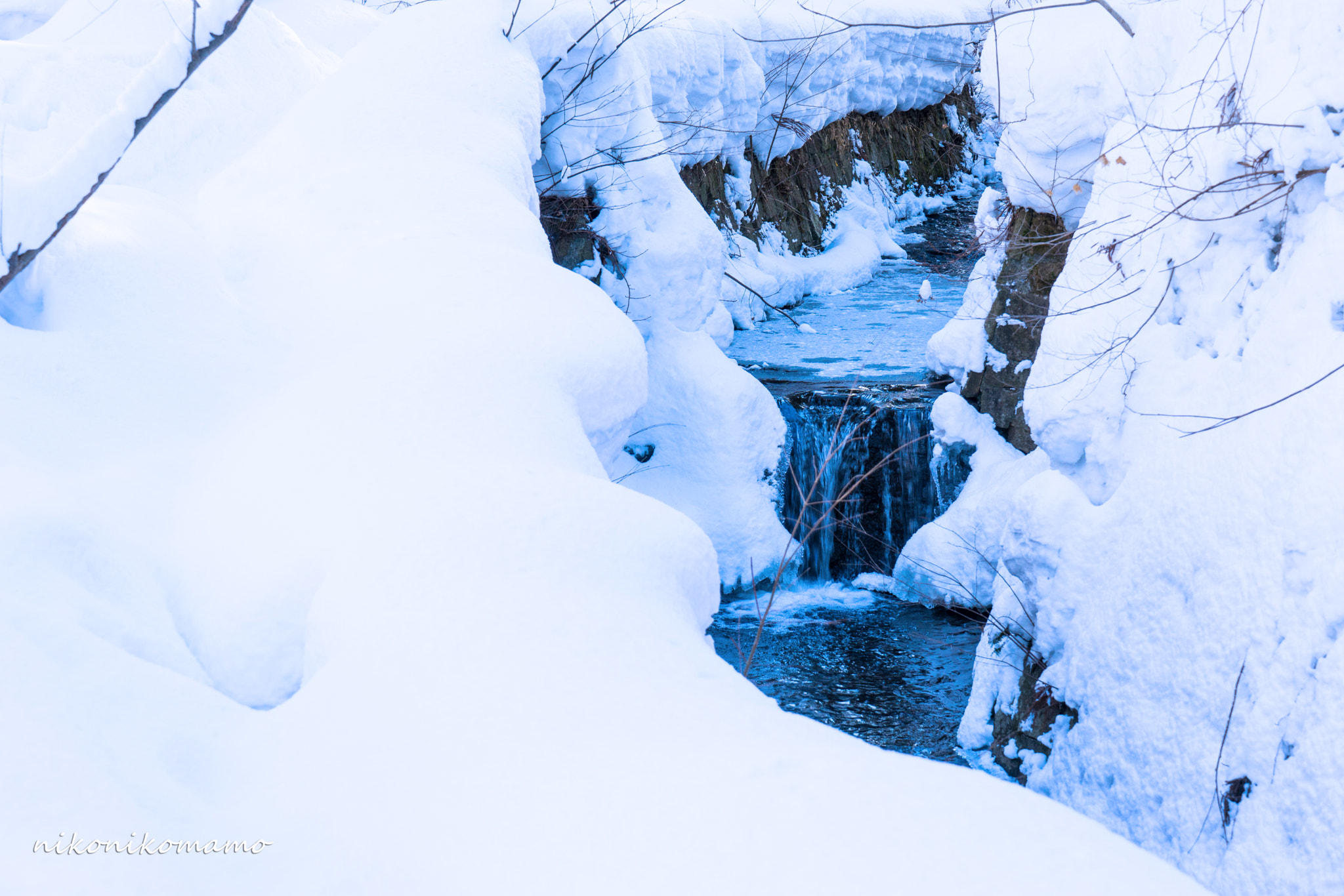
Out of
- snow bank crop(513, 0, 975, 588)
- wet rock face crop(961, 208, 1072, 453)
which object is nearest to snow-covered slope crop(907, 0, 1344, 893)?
wet rock face crop(961, 208, 1072, 453)

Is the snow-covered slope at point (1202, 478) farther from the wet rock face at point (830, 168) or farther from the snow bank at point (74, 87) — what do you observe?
the wet rock face at point (830, 168)

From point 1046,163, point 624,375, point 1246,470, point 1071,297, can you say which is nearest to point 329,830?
point 624,375

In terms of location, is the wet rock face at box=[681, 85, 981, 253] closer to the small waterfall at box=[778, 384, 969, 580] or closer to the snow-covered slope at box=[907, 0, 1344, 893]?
the small waterfall at box=[778, 384, 969, 580]

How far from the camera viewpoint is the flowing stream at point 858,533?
4629 millimetres

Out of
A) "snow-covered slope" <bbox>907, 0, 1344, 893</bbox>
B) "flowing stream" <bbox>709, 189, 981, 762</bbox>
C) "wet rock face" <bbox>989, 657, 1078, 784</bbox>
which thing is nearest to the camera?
"snow-covered slope" <bbox>907, 0, 1344, 893</bbox>

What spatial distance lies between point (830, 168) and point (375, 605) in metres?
10.3

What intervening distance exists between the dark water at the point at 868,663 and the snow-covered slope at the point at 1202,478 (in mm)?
439

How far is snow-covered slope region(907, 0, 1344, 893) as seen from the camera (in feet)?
8.16

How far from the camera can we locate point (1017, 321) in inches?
225

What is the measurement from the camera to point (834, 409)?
20.9 feet

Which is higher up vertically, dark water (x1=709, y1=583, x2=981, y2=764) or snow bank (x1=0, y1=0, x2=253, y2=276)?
snow bank (x1=0, y1=0, x2=253, y2=276)

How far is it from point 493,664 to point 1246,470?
223 cm

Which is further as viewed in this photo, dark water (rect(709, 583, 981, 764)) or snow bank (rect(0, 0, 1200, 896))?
dark water (rect(709, 583, 981, 764))

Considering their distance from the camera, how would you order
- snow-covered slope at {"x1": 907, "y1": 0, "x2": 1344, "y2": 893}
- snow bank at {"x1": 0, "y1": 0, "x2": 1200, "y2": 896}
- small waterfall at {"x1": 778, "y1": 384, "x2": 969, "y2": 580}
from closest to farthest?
snow bank at {"x1": 0, "y1": 0, "x2": 1200, "y2": 896}, snow-covered slope at {"x1": 907, "y1": 0, "x2": 1344, "y2": 893}, small waterfall at {"x1": 778, "y1": 384, "x2": 969, "y2": 580}
